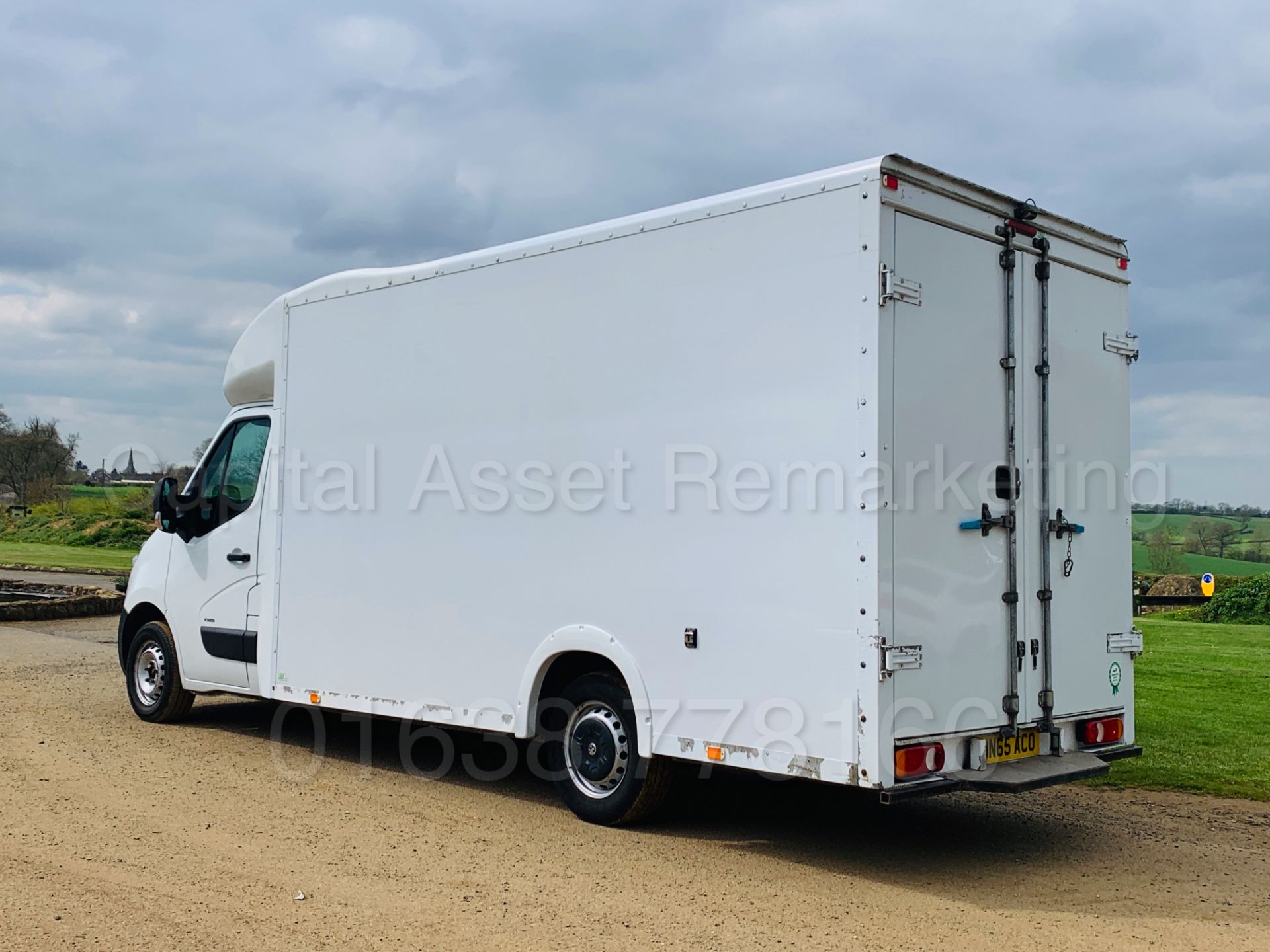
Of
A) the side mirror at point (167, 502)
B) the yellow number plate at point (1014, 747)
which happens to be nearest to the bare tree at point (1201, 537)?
the yellow number plate at point (1014, 747)

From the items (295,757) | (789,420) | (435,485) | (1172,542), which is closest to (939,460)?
(789,420)

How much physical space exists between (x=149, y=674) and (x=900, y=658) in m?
6.68

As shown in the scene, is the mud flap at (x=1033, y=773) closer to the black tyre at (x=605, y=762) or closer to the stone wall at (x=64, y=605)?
the black tyre at (x=605, y=762)

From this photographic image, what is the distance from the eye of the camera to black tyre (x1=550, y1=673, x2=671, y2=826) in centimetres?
625

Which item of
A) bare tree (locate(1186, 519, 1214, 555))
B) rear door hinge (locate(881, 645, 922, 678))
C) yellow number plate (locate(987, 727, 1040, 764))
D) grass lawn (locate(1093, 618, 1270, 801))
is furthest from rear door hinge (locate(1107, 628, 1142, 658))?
bare tree (locate(1186, 519, 1214, 555))

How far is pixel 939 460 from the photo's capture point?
565 centimetres

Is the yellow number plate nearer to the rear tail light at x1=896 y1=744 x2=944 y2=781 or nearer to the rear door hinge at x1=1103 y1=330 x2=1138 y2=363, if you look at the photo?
the rear tail light at x1=896 y1=744 x2=944 y2=781

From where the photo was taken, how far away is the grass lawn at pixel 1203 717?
8281mm

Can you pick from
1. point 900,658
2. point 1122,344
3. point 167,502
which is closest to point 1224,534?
point 1122,344

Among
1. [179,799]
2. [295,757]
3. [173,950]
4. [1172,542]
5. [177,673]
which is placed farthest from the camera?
[1172,542]

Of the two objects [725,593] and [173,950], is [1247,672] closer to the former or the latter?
[725,593]

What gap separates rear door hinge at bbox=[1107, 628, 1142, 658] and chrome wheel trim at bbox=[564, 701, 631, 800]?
8.84 ft

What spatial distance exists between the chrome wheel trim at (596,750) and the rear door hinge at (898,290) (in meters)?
2.58

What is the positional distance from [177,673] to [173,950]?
5173mm
